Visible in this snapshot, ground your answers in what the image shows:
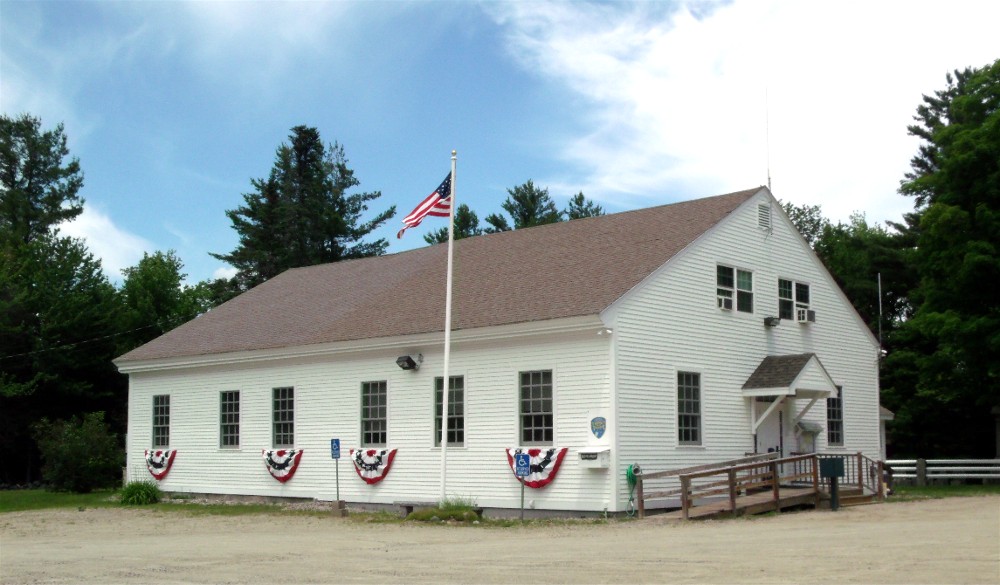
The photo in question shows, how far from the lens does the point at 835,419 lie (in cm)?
2791

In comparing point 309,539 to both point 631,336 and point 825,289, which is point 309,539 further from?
point 825,289

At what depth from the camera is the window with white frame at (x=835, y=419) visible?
27641 millimetres

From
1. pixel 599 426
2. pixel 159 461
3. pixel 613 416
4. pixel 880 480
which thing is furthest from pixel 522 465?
pixel 159 461

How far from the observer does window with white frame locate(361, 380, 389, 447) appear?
2564 cm

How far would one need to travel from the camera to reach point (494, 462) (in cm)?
2320

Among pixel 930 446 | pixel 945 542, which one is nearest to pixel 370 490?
pixel 945 542

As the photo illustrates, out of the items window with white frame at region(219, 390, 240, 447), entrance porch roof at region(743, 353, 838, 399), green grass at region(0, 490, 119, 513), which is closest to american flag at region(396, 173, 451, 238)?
entrance porch roof at region(743, 353, 838, 399)

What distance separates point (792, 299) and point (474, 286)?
7.63m

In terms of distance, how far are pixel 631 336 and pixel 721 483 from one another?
3.27m

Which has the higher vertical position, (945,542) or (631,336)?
(631,336)

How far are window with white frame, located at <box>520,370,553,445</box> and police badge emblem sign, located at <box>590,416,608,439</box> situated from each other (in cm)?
110

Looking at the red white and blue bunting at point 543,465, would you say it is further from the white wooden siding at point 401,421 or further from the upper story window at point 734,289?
the upper story window at point 734,289

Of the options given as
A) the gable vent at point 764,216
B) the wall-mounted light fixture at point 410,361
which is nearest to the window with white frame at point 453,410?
the wall-mounted light fixture at point 410,361

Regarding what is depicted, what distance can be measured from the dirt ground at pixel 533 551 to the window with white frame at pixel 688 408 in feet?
9.70
